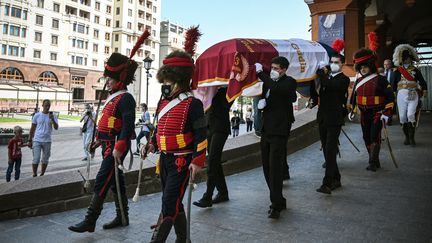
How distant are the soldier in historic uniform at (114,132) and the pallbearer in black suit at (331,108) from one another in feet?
9.24

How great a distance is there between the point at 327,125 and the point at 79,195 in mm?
3661

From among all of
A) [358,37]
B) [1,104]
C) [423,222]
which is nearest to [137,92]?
[1,104]

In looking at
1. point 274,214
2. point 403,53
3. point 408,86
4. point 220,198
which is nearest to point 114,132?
point 220,198

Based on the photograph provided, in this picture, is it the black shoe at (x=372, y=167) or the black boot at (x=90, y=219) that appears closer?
the black boot at (x=90, y=219)

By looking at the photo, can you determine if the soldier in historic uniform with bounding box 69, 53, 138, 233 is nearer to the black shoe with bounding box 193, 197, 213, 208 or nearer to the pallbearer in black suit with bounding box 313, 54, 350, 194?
the black shoe with bounding box 193, 197, 213, 208

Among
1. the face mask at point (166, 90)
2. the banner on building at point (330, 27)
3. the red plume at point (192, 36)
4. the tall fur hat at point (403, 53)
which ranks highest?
the banner on building at point (330, 27)

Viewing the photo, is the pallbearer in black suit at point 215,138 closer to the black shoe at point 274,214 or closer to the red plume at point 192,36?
the red plume at point 192,36

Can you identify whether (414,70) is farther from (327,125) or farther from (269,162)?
(269,162)

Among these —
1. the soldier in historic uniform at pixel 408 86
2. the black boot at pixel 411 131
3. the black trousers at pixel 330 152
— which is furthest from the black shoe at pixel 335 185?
the black boot at pixel 411 131

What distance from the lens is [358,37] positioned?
1409cm

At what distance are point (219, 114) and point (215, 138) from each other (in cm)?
33

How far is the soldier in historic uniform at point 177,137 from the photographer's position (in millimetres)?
3150

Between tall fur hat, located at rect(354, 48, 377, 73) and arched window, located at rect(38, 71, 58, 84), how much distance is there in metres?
54.8

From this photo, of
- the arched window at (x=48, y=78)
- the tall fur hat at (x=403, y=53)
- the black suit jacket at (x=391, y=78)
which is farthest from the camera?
the arched window at (x=48, y=78)
